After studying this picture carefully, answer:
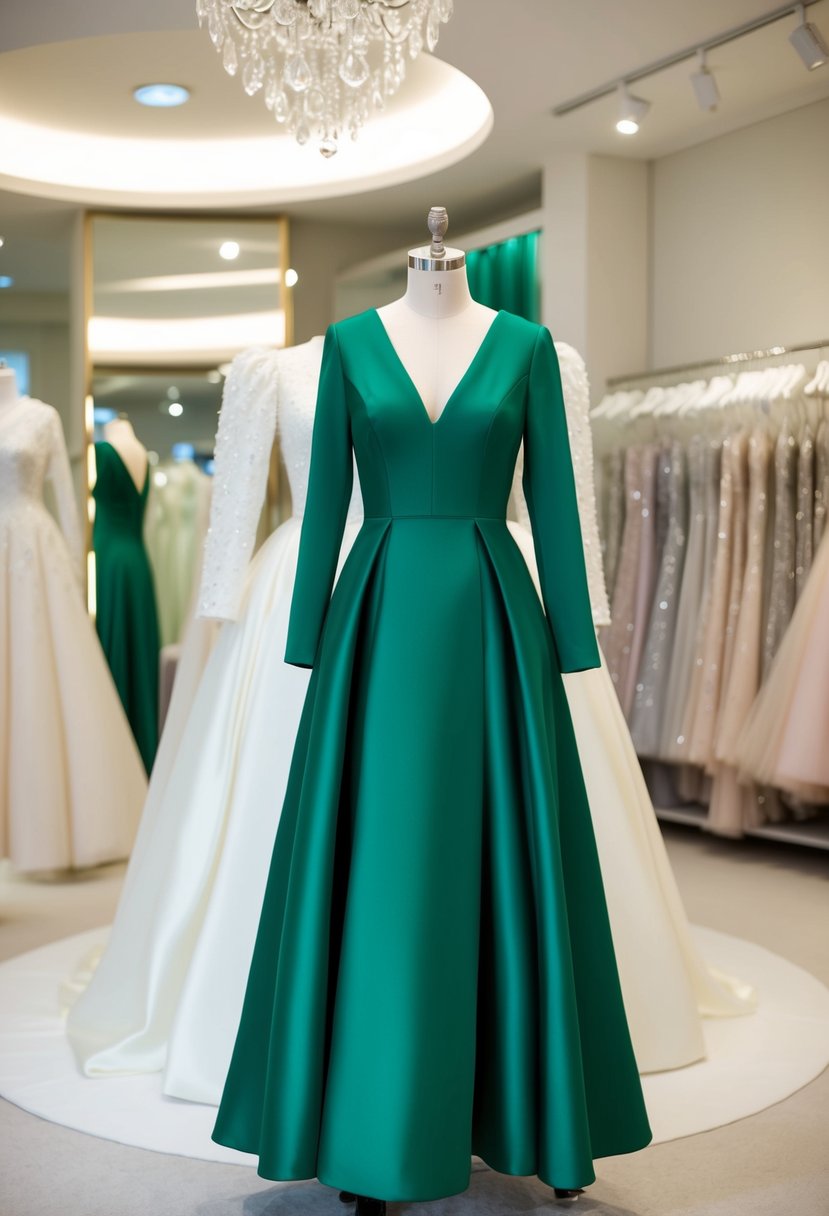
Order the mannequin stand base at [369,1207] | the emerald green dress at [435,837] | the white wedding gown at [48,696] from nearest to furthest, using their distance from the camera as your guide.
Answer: the emerald green dress at [435,837], the mannequin stand base at [369,1207], the white wedding gown at [48,696]

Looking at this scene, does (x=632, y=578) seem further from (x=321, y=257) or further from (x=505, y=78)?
(x=321, y=257)

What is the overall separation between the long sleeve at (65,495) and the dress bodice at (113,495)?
1.43m

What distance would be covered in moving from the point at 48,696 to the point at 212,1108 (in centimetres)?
216

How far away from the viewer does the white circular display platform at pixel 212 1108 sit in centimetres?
222

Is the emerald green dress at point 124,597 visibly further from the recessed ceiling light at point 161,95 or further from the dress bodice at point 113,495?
the recessed ceiling light at point 161,95

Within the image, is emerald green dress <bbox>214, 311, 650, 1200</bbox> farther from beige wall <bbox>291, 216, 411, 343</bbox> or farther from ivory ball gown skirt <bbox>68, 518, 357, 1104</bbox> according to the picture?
beige wall <bbox>291, 216, 411, 343</bbox>

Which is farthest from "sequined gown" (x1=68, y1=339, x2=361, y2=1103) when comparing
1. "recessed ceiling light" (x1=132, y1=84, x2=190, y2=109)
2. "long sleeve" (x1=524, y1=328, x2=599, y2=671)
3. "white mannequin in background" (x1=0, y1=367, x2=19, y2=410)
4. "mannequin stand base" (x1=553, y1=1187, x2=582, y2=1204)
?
"recessed ceiling light" (x1=132, y1=84, x2=190, y2=109)

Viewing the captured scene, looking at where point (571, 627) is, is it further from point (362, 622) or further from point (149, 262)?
point (149, 262)

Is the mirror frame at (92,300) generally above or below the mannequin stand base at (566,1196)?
above

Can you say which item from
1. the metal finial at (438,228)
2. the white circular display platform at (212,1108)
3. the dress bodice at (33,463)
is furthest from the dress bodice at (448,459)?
the dress bodice at (33,463)

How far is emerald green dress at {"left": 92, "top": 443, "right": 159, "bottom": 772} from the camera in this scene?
588 centimetres

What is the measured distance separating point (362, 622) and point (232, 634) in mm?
974

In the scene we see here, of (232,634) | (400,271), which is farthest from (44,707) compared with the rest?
(400,271)

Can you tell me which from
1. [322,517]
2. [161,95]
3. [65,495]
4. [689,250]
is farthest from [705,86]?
[322,517]
